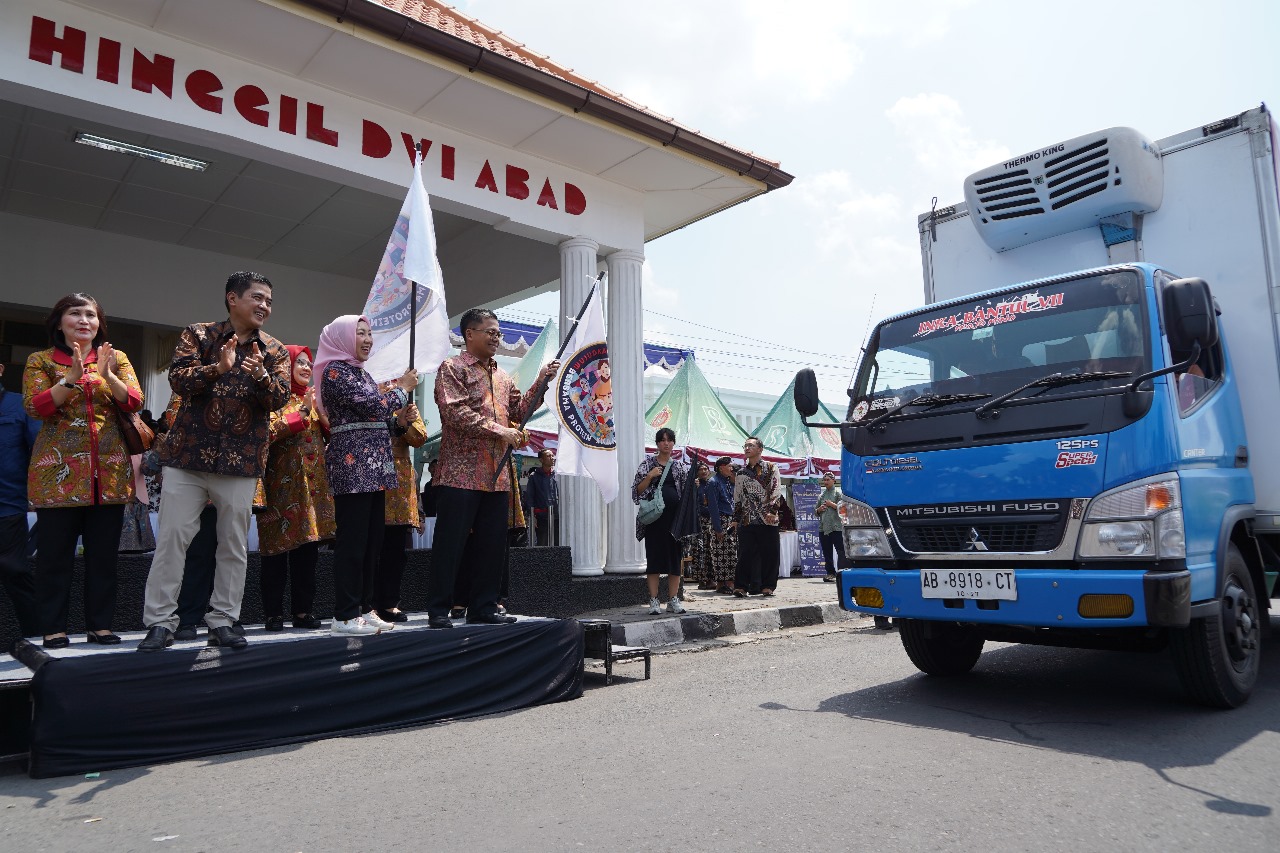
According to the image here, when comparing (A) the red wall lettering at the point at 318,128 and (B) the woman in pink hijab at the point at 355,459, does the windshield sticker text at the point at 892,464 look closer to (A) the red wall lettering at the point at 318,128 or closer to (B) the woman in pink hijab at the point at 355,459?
(B) the woman in pink hijab at the point at 355,459

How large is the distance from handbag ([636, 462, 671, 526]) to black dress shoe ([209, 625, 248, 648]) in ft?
15.2

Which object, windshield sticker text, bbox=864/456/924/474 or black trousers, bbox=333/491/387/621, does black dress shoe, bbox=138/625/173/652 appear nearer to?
black trousers, bbox=333/491/387/621

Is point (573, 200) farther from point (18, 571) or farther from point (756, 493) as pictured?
point (18, 571)

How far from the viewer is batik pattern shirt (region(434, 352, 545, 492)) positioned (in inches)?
199

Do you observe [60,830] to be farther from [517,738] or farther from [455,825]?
[517,738]

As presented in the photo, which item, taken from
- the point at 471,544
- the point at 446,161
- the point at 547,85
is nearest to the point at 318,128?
the point at 446,161

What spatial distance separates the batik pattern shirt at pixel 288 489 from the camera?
5.05 m

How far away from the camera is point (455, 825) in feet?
9.54

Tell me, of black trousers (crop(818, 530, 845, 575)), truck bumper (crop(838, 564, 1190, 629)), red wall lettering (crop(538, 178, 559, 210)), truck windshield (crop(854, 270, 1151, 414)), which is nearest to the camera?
truck bumper (crop(838, 564, 1190, 629))

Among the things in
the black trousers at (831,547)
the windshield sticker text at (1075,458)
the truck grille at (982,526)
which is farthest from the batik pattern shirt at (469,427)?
the black trousers at (831,547)

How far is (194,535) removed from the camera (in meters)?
4.17

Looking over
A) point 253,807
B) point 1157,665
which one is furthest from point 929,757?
point 1157,665

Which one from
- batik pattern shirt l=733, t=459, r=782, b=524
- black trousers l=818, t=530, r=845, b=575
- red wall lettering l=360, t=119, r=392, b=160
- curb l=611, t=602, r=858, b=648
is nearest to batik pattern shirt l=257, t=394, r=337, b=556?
curb l=611, t=602, r=858, b=648

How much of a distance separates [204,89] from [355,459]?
12.9 ft
